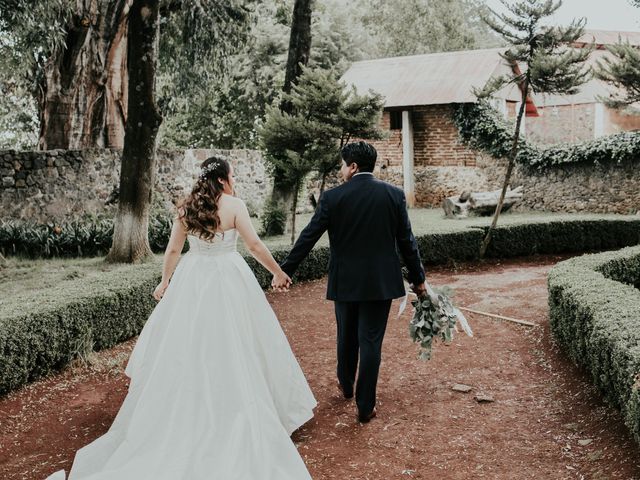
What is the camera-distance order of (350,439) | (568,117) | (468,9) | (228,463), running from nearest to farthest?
(228,463), (350,439), (568,117), (468,9)

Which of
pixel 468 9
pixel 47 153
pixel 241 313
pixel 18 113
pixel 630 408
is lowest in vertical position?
pixel 630 408

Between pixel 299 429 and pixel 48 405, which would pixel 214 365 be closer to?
pixel 299 429

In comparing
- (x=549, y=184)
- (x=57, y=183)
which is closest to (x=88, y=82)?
(x=57, y=183)

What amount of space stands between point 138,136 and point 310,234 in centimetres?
669

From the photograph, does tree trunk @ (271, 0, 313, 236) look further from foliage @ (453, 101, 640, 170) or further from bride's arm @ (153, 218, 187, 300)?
foliage @ (453, 101, 640, 170)

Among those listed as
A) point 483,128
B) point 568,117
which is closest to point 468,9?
point 568,117

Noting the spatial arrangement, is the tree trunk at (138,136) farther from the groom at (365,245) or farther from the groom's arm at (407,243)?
the groom's arm at (407,243)

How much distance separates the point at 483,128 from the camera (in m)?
21.3

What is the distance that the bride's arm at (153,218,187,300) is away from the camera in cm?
449

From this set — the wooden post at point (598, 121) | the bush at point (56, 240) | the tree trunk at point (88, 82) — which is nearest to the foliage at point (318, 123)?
the bush at point (56, 240)

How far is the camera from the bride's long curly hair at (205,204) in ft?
14.2

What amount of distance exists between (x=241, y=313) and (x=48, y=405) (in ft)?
7.49

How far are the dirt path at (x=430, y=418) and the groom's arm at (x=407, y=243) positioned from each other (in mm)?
1196

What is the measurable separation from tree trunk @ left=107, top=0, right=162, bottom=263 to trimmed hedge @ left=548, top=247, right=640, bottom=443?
657 cm
